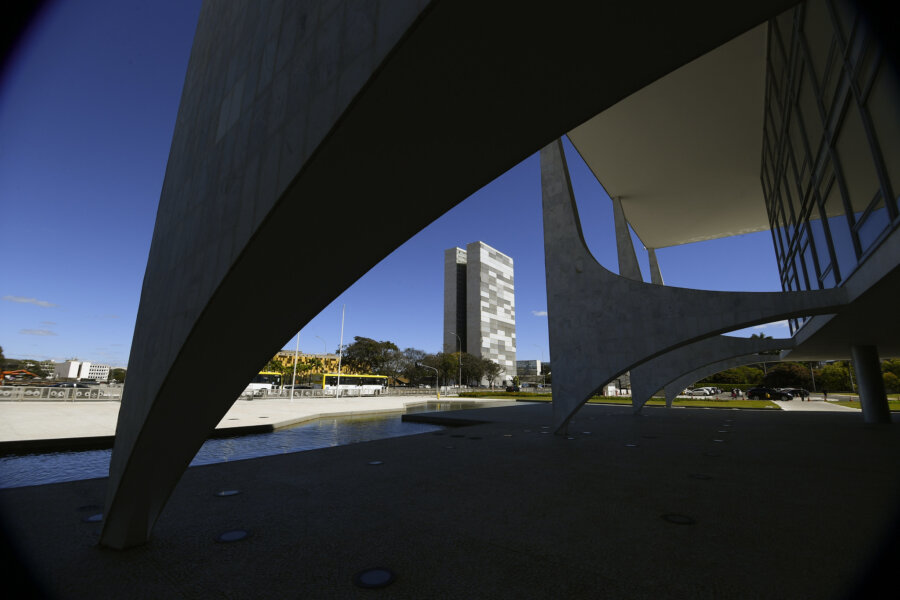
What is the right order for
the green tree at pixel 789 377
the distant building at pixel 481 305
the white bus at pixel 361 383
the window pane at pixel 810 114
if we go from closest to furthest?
the window pane at pixel 810 114 → the white bus at pixel 361 383 → the green tree at pixel 789 377 → the distant building at pixel 481 305

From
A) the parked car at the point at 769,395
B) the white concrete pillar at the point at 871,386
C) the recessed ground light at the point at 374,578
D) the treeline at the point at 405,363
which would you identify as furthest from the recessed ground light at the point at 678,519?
the treeline at the point at 405,363

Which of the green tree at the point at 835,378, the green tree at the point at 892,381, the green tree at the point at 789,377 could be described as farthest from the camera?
the green tree at the point at 789,377

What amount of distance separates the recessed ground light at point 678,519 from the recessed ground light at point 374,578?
141 inches

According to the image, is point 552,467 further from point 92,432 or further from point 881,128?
point 92,432

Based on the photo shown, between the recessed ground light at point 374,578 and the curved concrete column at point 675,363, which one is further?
the curved concrete column at point 675,363

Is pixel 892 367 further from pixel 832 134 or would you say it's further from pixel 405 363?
pixel 405 363

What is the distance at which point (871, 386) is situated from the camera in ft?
55.3

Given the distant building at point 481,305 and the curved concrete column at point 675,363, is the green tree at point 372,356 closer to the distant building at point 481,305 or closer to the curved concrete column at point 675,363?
the distant building at point 481,305

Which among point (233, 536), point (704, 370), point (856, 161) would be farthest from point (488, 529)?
point (704, 370)

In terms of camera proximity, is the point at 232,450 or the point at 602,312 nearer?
the point at 232,450

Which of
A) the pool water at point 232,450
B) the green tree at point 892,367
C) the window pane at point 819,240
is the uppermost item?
the window pane at point 819,240

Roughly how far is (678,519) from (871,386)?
64.4 ft

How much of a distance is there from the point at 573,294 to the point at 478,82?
12.6m

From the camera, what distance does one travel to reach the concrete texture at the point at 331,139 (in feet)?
7.52
